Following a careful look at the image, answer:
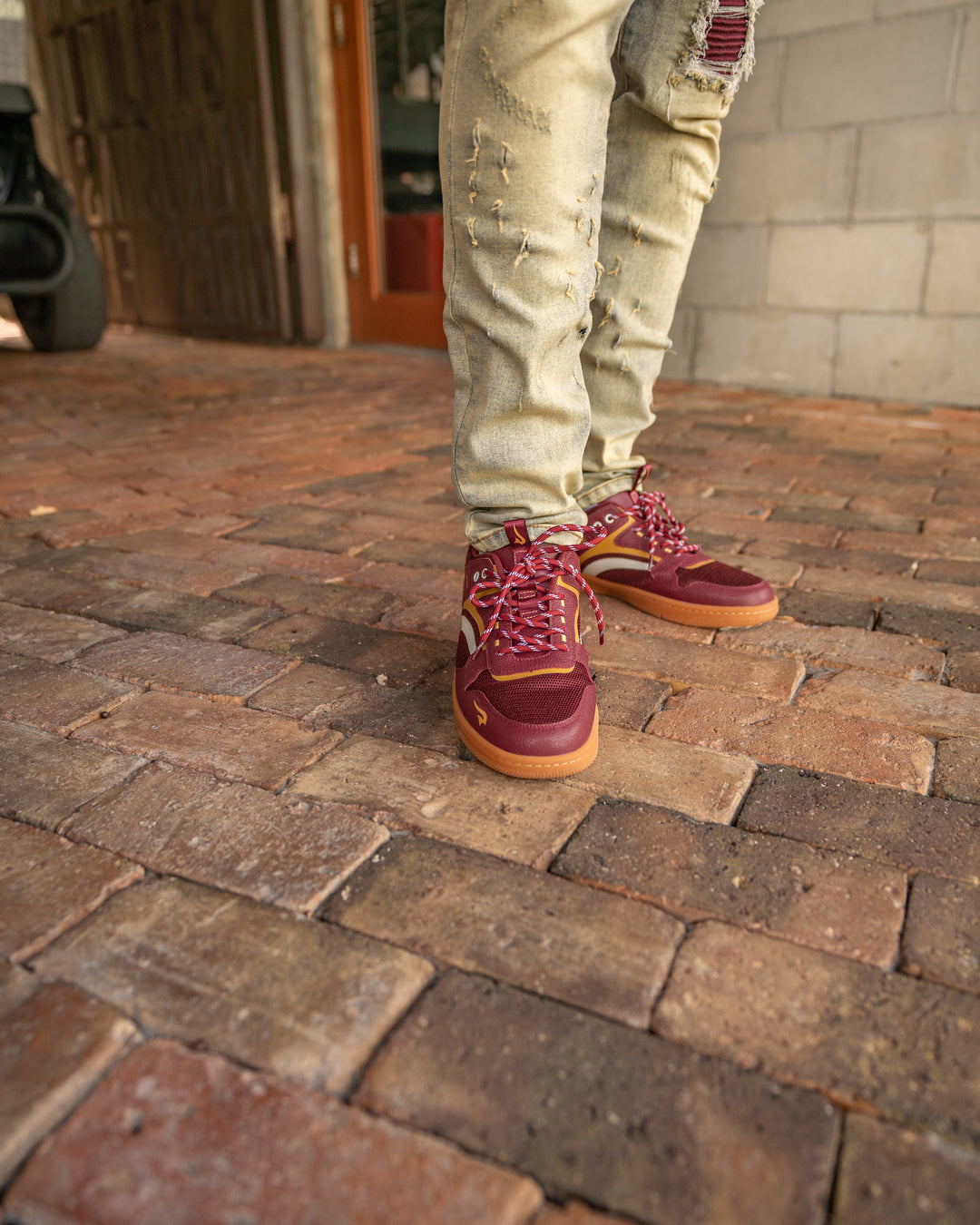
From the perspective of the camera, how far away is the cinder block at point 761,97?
3.41 meters

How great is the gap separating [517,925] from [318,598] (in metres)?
0.88

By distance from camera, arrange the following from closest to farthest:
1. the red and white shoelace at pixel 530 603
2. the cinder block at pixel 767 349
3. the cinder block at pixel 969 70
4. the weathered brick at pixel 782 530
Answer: the red and white shoelace at pixel 530 603 → the weathered brick at pixel 782 530 → the cinder block at pixel 969 70 → the cinder block at pixel 767 349

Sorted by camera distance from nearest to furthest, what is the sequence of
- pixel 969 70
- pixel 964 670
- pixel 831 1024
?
pixel 831 1024, pixel 964 670, pixel 969 70

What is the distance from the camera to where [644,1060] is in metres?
0.65

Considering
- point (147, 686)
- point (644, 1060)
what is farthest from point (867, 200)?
point (644, 1060)

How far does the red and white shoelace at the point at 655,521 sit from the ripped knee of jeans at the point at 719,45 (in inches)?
23.1

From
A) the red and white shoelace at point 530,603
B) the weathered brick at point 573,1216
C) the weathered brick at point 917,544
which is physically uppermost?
the red and white shoelace at point 530,603

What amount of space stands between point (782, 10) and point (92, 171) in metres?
4.90

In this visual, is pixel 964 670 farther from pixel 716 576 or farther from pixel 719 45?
pixel 719 45

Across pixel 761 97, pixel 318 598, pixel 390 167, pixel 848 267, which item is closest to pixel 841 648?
pixel 318 598

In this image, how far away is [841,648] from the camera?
1332 millimetres

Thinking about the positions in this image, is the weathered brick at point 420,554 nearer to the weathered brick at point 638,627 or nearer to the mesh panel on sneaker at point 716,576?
the weathered brick at point 638,627

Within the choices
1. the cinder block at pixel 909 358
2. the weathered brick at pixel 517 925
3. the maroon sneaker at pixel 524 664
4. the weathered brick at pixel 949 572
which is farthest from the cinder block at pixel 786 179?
the weathered brick at pixel 517 925

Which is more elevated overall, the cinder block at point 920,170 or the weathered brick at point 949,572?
the cinder block at point 920,170
